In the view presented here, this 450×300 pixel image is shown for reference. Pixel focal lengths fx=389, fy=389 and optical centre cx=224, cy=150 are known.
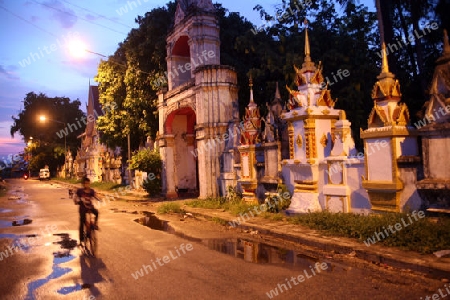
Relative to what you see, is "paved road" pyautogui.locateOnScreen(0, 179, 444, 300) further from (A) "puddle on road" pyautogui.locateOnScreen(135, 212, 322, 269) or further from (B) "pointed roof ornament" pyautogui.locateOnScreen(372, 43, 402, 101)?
(B) "pointed roof ornament" pyautogui.locateOnScreen(372, 43, 402, 101)

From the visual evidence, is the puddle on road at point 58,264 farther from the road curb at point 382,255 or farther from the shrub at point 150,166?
the shrub at point 150,166

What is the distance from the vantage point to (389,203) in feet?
27.3

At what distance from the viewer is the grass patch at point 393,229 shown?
6.65 meters

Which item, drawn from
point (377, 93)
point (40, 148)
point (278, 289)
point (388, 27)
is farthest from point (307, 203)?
point (40, 148)

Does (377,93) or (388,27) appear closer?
(377,93)

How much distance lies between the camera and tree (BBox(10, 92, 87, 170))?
63.0 m

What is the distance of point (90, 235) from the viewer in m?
8.19

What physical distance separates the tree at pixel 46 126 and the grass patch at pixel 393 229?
59.3 meters

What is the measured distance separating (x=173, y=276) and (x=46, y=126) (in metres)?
64.7

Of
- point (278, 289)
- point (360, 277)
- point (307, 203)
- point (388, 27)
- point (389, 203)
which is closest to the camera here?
point (278, 289)

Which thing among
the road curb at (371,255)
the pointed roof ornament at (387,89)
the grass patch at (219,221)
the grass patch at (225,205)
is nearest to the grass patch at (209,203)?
the grass patch at (225,205)

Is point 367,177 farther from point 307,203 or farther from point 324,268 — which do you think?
point 324,268

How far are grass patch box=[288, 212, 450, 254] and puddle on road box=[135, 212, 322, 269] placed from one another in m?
1.22

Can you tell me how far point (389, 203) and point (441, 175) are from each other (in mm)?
1347
